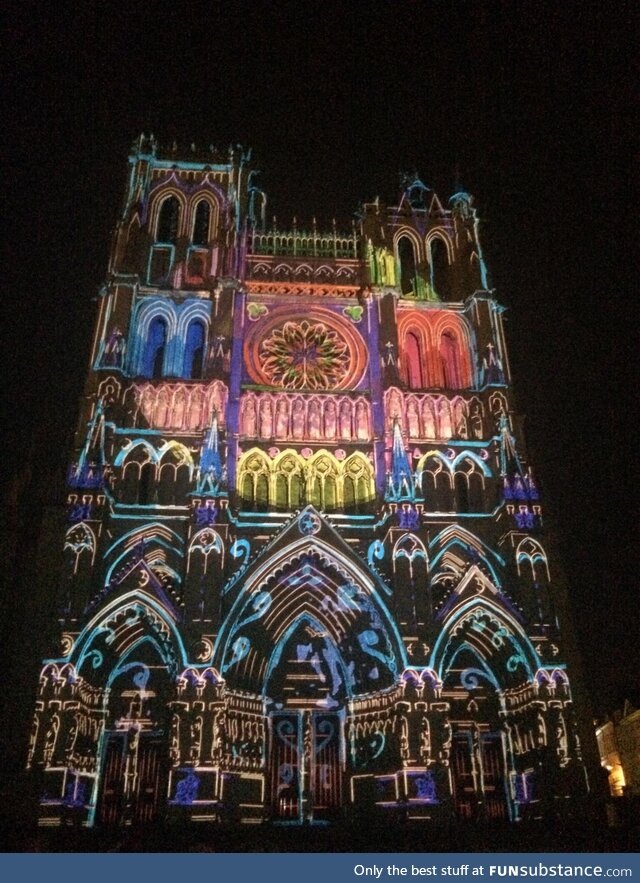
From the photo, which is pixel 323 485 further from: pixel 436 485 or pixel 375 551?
pixel 436 485

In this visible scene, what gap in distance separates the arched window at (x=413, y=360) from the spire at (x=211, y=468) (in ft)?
30.0

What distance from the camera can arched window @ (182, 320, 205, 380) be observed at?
30969 mm

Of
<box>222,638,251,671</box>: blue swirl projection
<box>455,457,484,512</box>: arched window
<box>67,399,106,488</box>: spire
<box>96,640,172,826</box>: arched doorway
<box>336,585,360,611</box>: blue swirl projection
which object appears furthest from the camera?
<box>455,457,484,512</box>: arched window

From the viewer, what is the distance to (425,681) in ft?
73.9


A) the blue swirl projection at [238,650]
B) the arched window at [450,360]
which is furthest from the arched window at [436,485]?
the blue swirl projection at [238,650]

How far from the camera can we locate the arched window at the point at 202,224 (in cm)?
3450

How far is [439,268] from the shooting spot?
3553 cm

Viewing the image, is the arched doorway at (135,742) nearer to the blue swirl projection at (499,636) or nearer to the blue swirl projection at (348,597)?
the blue swirl projection at (348,597)

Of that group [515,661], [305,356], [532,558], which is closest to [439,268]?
[305,356]

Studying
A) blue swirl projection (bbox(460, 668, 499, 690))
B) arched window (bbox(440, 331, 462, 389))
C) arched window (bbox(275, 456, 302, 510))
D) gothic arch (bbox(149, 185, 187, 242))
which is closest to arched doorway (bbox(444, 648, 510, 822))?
blue swirl projection (bbox(460, 668, 499, 690))

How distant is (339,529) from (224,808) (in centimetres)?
994

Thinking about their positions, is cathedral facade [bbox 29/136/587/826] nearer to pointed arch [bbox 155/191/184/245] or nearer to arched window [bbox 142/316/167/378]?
arched window [bbox 142/316/167/378]

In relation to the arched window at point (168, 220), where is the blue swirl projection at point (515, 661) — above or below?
below

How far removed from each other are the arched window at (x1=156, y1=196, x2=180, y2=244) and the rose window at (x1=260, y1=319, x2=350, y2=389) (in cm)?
755
